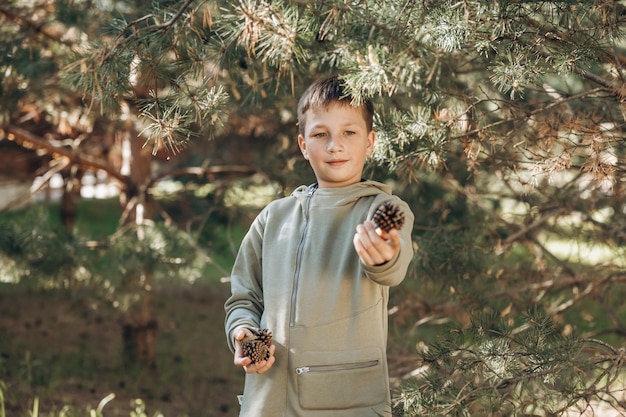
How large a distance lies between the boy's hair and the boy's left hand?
400mm

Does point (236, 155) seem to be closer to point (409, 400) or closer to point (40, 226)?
point (40, 226)

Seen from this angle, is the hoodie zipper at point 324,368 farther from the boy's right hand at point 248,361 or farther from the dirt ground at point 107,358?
the dirt ground at point 107,358

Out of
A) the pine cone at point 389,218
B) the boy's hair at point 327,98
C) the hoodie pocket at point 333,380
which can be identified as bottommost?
the hoodie pocket at point 333,380

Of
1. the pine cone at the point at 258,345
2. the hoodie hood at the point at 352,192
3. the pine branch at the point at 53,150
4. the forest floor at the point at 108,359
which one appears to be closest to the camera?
the pine cone at the point at 258,345

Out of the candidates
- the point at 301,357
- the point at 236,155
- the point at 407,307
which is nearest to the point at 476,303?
the point at 407,307

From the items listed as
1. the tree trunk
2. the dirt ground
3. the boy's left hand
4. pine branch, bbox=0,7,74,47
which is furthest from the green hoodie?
the tree trunk

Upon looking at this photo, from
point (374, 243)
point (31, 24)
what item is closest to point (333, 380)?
point (374, 243)

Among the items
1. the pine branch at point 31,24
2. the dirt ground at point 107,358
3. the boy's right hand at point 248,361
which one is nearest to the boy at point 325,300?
the boy's right hand at point 248,361

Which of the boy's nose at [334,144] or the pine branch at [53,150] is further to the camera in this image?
the pine branch at [53,150]

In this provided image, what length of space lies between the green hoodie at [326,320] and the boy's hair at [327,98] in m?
0.19

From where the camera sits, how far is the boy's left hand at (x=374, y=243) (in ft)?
4.87

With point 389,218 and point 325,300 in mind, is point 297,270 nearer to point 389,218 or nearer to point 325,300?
point 325,300

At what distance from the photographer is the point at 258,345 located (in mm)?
1638

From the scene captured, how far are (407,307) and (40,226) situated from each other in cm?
163
